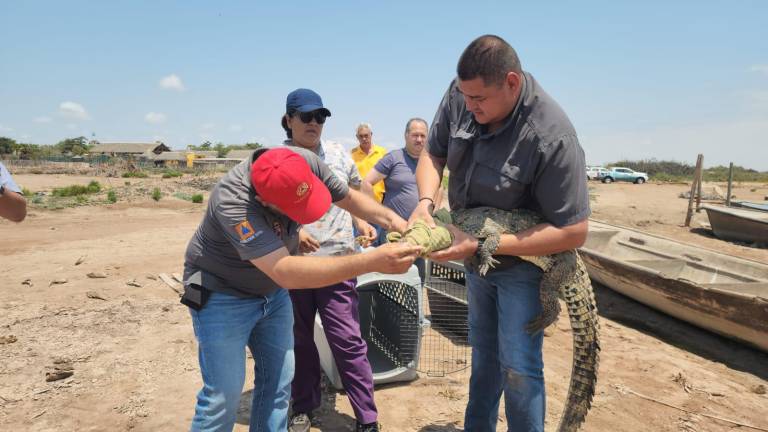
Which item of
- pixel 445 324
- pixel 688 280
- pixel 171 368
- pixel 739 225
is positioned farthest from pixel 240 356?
pixel 739 225

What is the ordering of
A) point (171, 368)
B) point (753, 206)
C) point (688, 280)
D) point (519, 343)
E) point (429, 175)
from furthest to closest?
1. point (753, 206)
2. point (688, 280)
3. point (171, 368)
4. point (429, 175)
5. point (519, 343)

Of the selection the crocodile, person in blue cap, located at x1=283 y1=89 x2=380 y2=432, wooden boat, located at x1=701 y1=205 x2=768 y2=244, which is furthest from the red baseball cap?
wooden boat, located at x1=701 y1=205 x2=768 y2=244

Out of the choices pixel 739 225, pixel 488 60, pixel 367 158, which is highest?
pixel 488 60

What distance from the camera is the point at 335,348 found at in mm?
3189

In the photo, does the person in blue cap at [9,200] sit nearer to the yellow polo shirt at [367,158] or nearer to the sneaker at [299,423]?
the sneaker at [299,423]

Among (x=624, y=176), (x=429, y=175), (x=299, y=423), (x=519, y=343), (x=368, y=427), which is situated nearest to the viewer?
(x=519, y=343)

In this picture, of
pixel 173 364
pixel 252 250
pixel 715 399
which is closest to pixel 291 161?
pixel 252 250

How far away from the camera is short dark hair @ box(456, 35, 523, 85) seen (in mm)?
1993

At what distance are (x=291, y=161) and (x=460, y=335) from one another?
148 inches

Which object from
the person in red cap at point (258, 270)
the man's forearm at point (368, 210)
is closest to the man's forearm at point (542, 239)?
the person in red cap at point (258, 270)

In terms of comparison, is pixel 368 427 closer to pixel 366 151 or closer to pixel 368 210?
pixel 368 210

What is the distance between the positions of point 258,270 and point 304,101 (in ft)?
4.93

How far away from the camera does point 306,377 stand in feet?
10.9

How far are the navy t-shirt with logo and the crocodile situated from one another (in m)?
0.65
